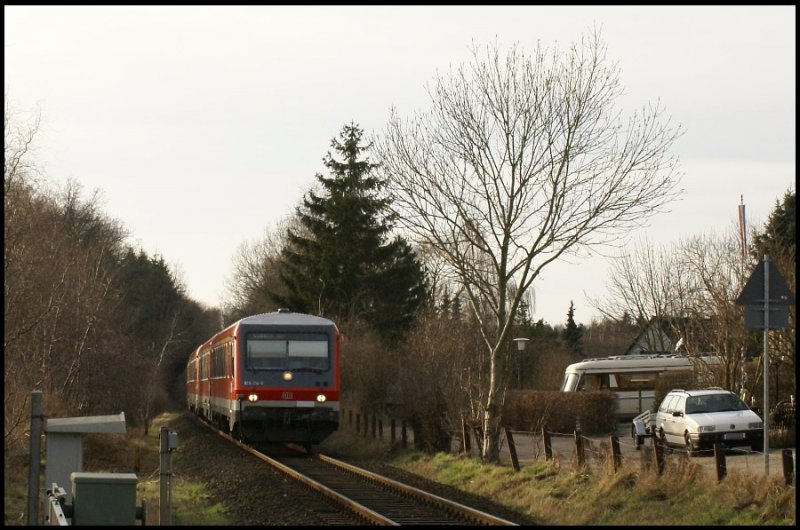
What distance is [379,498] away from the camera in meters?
17.3

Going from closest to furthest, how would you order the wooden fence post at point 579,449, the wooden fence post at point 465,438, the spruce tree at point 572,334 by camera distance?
1. the wooden fence post at point 579,449
2. the wooden fence post at point 465,438
3. the spruce tree at point 572,334

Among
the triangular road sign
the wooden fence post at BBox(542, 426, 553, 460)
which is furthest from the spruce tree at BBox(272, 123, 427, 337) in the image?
the triangular road sign

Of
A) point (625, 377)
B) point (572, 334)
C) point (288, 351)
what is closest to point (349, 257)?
point (625, 377)

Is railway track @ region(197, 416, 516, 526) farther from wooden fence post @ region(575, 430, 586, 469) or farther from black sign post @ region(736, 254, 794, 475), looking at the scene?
black sign post @ region(736, 254, 794, 475)

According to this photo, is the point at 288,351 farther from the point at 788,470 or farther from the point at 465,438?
the point at 788,470

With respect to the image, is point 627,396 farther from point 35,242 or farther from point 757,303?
point 757,303

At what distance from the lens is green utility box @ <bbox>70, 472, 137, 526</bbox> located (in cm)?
1077

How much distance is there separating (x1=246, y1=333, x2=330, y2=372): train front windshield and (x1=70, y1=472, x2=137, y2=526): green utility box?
15.0 m

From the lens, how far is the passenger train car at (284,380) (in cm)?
2567

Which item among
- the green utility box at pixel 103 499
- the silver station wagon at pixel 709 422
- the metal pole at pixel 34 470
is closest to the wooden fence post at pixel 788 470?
the green utility box at pixel 103 499

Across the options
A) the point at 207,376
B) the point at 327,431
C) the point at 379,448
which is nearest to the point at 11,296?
the point at 327,431

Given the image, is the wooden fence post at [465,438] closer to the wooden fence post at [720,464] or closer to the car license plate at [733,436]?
the car license plate at [733,436]

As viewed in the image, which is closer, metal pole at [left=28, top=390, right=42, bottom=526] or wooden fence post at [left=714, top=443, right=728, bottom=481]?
metal pole at [left=28, top=390, right=42, bottom=526]

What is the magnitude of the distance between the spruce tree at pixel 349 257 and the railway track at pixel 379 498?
2827 cm
